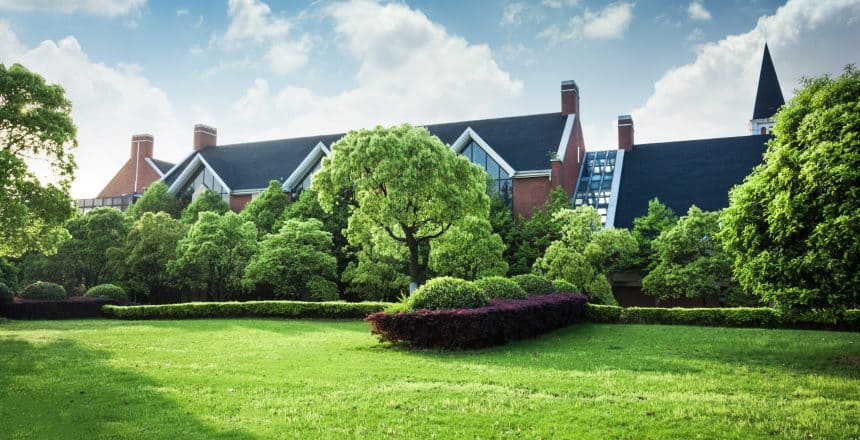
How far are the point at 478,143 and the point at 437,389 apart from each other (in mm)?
29172

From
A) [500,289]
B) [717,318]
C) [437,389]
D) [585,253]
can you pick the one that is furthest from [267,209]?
[437,389]

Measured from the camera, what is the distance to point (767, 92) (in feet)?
164

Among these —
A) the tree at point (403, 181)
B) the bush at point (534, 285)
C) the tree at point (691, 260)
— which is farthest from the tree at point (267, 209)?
the tree at point (691, 260)

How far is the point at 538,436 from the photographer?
6816mm

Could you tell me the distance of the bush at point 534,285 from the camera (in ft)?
65.2

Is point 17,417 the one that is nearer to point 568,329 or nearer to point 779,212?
point 779,212

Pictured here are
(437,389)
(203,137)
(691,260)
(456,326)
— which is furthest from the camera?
(203,137)

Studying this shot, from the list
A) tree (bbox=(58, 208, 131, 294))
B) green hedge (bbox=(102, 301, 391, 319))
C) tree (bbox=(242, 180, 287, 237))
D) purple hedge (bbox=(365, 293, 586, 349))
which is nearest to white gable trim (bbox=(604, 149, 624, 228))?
green hedge (bbox=(102, 301, 391, 319))

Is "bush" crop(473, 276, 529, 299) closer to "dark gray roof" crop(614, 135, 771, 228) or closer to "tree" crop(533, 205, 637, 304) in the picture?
"tree" crop(533, 205, 637, 304)

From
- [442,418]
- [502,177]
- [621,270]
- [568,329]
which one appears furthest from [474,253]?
[442,418]

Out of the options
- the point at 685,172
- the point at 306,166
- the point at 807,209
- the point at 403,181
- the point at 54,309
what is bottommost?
the point at 54,309

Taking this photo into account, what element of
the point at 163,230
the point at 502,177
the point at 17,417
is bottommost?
the point at 17,417

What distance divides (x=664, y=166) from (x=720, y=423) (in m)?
33.8

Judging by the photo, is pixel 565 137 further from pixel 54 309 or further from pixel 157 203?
pixel 54 309
